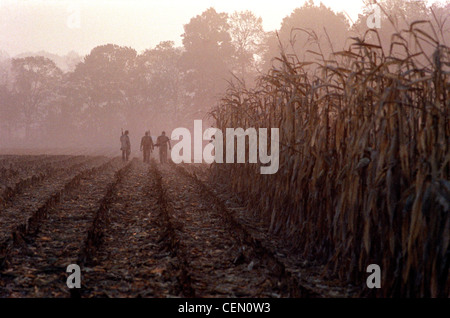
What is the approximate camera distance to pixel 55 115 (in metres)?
67.8

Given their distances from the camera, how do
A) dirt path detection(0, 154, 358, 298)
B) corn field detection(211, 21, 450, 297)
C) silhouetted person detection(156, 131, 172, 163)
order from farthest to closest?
silhouetted person detection(156, 131, 172, 163), dirt path detection(0, 154, 358, 298), corn field detection(211, 21, 450, 297)

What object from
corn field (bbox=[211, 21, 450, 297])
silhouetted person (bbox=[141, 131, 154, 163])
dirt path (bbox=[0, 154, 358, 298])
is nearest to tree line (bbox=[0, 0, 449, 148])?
silhouetted person (bbox=[141, 131, 154, 163])

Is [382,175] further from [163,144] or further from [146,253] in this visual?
[163,144]

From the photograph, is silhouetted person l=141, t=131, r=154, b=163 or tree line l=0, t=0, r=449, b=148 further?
tree line l=0, t=0, r=449, b=148

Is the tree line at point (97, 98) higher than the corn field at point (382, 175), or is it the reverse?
the tree line at point (97, 98)

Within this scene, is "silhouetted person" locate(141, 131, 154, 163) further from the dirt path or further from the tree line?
the tree line

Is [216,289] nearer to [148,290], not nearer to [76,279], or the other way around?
[148,290]

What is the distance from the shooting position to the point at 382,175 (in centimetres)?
458

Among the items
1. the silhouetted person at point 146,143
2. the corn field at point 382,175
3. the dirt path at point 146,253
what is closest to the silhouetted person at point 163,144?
the silhouetted person at point 146,143

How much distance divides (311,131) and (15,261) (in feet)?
13.9

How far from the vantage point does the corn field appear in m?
4.20

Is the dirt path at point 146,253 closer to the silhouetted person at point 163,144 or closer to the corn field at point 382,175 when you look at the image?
the corn field at point 382,175

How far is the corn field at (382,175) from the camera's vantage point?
4195 mm
